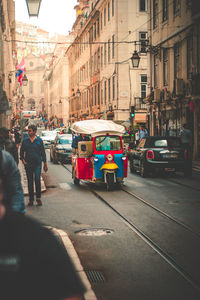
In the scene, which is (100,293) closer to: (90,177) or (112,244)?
(112,244)

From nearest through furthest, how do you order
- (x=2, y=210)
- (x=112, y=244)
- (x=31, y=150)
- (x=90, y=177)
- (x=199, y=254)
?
(x=2, y=210), (x=199, y=254), (x=112, y=244), (x=31, y=150), (x=90, y=177)

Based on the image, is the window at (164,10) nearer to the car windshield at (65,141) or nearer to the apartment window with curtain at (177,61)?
the apartment window with curtain at (177,61)

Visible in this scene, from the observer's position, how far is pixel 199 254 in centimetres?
672

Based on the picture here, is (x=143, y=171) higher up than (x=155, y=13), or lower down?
lower down

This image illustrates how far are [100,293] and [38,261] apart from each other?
308 centimetres

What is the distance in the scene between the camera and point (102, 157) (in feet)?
46.8

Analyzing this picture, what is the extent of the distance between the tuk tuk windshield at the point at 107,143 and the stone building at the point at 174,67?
11.7m

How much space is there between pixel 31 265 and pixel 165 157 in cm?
1562

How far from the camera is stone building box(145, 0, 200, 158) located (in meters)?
26.3

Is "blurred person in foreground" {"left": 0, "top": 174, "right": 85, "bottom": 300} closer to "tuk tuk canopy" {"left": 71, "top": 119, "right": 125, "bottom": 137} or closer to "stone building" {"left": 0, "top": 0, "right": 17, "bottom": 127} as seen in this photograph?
"tuk tuk canopy" {"left": 71, "top": 119, "right": 125, "bottom": 137}

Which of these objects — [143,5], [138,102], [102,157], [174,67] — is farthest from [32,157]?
[143,5]

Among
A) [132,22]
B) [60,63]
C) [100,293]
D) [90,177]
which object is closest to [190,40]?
[90,177]

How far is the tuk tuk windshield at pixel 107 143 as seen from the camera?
575 inches

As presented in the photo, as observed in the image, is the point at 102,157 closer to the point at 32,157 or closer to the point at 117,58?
the point at 32,157
